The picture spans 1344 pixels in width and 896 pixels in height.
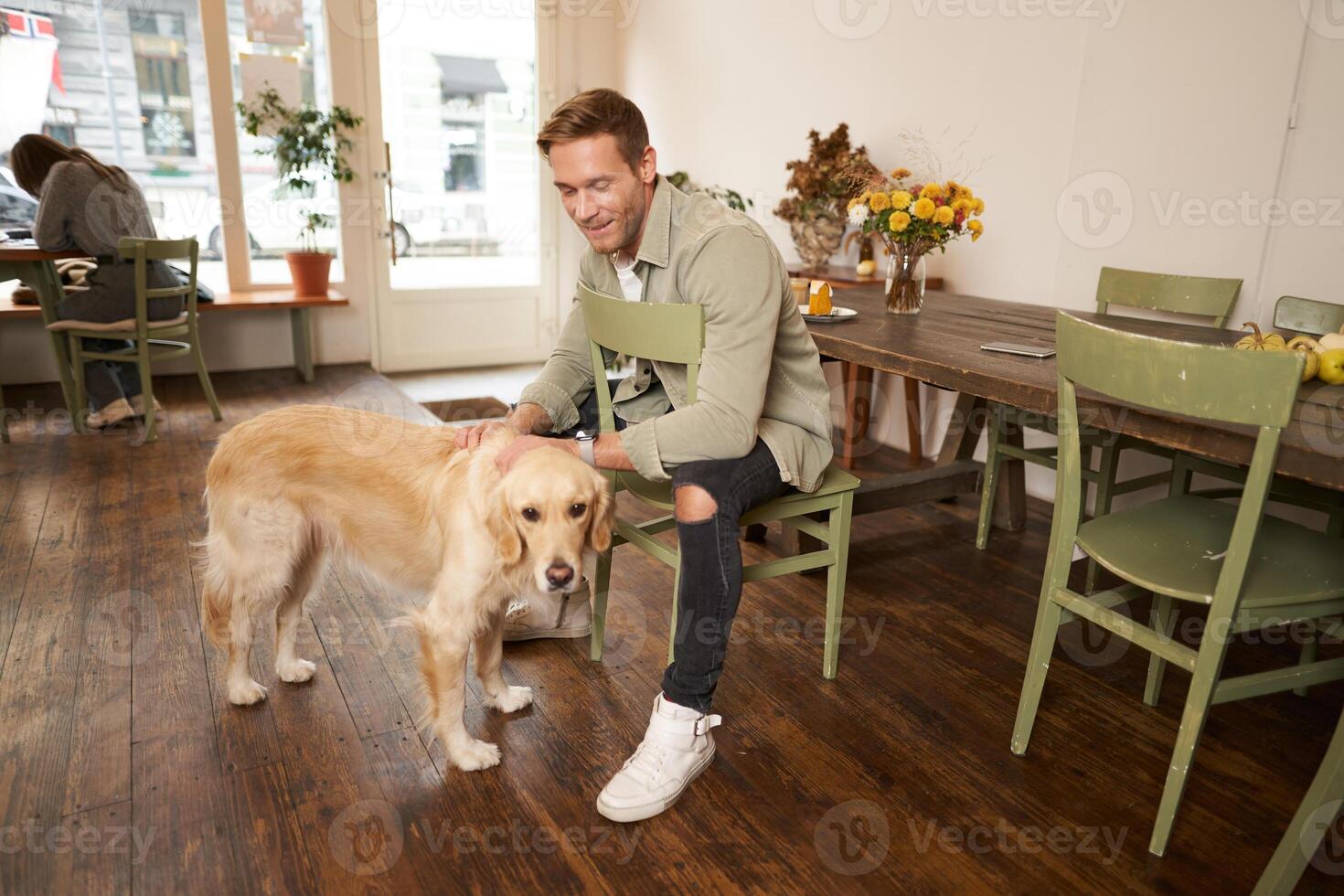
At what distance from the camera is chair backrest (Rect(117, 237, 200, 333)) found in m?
3.57

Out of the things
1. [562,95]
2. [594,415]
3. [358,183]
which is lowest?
[594,415]

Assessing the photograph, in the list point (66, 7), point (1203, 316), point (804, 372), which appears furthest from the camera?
point (66, 7)

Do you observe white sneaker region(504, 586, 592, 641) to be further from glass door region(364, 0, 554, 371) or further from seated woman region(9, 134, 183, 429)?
glass door region(364, 0, 554, 371)

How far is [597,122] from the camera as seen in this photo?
1.56 m

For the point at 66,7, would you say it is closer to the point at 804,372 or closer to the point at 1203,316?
the point at 804,372

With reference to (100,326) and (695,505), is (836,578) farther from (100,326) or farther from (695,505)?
(100,326)

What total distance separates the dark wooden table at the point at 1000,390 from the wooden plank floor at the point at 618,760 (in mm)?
509

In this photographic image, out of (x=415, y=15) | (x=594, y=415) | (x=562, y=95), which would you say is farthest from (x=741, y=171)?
(x=594, y=415)

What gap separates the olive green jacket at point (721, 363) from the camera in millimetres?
1576

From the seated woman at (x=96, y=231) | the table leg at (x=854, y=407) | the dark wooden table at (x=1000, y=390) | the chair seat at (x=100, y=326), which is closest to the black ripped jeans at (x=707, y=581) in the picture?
the dark wooden table at (x=1000, y=390)

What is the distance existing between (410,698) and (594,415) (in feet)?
2.50

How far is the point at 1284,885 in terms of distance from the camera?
1326 millimetres

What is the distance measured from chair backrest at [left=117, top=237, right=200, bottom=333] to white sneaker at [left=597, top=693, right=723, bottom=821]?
3183 millimetres

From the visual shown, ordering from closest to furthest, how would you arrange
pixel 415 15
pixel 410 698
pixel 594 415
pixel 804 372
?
pixel 804 372
pixel 410 698
pixel 594 415
pixel 415 15
